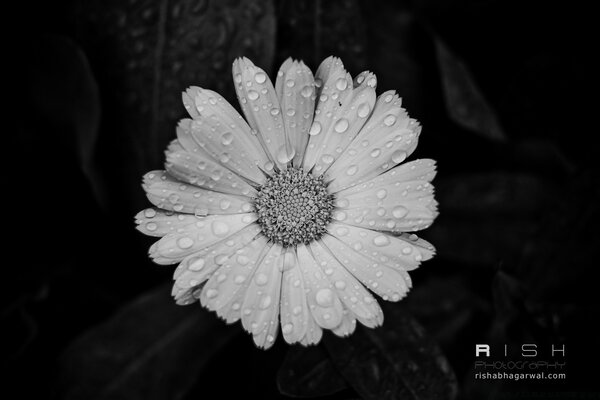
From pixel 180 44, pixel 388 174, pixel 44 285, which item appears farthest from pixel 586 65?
pixel 44 285

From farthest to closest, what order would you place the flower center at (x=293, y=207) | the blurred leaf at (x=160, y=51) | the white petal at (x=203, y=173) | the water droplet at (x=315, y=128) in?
the blurred leaf at (x=160, y=51) → the flower center at (x=293, y=207) → the water droplet at (x=315, y=128) → the white petal at (x=203, y=173)

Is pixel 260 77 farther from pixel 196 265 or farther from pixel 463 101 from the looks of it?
pixel 463 101


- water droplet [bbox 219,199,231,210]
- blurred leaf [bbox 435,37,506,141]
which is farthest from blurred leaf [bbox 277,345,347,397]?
blurred leaf [bbox 435,37,506,141]

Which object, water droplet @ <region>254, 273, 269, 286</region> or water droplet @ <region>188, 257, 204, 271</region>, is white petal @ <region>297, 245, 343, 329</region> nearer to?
water droplet @ <region>254, 273, 269, 286</region>

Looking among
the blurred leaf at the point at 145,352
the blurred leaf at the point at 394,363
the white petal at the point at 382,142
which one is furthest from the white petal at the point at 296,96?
the blurred leaf at the point at 145,352

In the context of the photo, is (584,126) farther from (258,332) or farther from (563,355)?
(258,332)

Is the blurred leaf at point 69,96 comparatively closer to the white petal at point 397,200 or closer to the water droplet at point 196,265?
the water droplet at point 196,265
